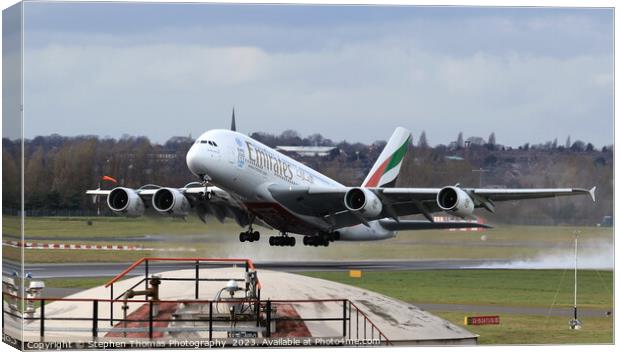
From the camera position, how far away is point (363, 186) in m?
44.9

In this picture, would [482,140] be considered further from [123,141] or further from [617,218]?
[123,141]

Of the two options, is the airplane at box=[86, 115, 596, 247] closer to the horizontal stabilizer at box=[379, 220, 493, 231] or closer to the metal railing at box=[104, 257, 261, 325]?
the horizontal stabilizer at box=[379, 220, 493, 231]

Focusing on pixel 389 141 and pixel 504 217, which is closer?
pixel 389 141

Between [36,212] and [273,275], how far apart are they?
5.95 m

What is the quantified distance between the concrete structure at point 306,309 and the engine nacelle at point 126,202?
2.66 m

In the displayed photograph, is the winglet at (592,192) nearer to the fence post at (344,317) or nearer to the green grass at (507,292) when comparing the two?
the green grass at (507,292)

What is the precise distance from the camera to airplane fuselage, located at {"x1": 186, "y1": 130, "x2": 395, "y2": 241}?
1668 inches

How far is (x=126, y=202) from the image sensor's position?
38.1m

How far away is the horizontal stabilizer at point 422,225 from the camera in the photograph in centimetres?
4334

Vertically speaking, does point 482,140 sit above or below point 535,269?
above

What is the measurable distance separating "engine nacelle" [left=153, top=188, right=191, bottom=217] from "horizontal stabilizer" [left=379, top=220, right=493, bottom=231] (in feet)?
23.0

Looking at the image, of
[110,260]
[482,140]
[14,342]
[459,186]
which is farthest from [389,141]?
[14,342]

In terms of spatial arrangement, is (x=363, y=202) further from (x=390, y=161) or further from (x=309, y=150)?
(x=309, y=150)

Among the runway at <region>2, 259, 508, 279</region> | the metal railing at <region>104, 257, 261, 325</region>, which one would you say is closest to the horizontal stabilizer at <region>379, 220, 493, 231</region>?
the runway at <region>2, 259, 508, 279</region>
